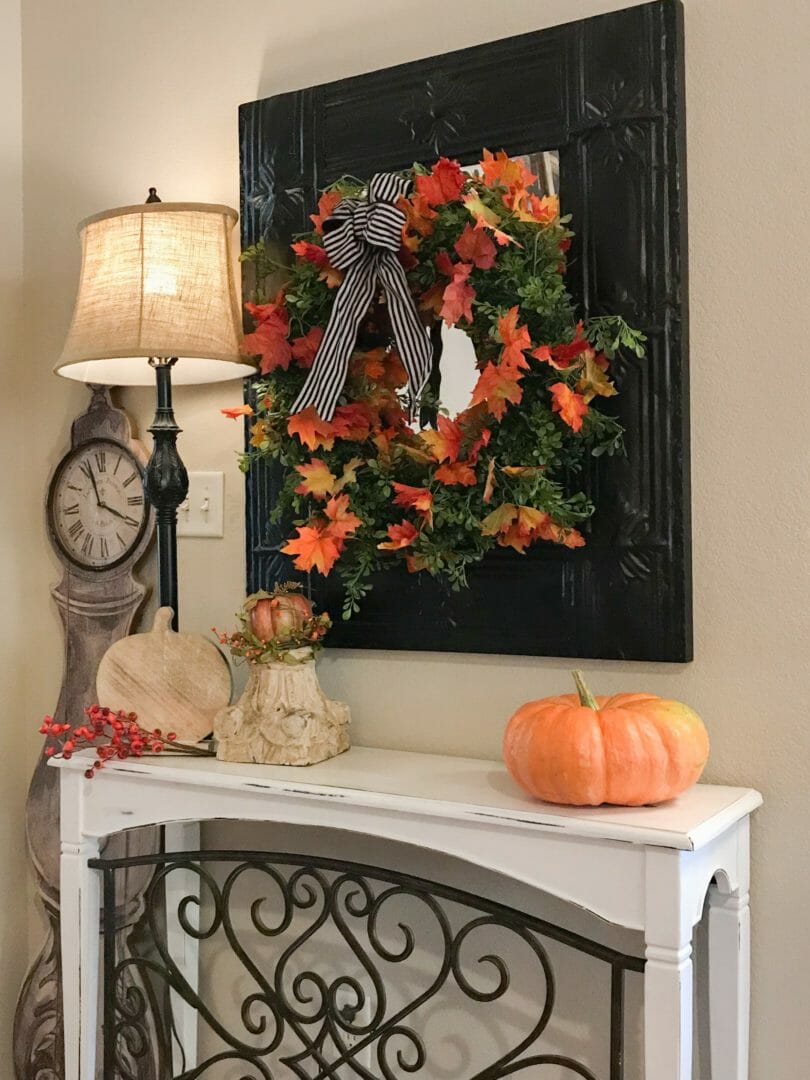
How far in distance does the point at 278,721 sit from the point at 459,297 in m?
0.65

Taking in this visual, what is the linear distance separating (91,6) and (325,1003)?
182cm

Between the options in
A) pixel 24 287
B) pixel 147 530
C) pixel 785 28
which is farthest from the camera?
pixel 24 287

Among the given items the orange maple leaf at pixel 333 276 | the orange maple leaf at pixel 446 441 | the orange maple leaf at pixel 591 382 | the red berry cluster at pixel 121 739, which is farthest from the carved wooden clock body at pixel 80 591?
the orange maple leaf at pixel 591 382

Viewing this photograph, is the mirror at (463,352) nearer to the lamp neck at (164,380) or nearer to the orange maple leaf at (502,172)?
the orange maple leaf at (502,172)

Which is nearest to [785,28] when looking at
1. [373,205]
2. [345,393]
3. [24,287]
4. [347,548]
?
[373,205]

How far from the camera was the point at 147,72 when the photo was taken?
1.98 meters

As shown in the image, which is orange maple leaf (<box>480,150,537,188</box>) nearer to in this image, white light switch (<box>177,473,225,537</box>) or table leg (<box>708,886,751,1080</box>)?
white light switch (<box>177,473,225,537</box>)

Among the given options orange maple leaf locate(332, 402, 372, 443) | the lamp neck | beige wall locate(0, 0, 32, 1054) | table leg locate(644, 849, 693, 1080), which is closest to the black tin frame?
orange maple leaf locate(332, 402, 372, 443)

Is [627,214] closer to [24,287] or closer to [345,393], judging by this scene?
[345,393]

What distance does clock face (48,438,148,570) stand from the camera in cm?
196

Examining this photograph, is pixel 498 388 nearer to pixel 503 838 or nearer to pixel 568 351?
pixel 568 351

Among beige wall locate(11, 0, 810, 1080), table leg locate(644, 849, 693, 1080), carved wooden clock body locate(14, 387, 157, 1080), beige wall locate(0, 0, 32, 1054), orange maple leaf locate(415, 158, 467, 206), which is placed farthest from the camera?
beige wall locate(0, 0, 32, 1054)

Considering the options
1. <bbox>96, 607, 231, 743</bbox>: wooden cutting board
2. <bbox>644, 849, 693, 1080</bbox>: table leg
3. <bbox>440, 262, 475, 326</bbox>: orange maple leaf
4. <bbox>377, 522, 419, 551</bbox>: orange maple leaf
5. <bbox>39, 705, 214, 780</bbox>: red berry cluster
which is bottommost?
<bbox>644, 849, 693, 1080</bbox>: table leg

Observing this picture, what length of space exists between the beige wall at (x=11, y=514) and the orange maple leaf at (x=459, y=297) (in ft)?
3.36
